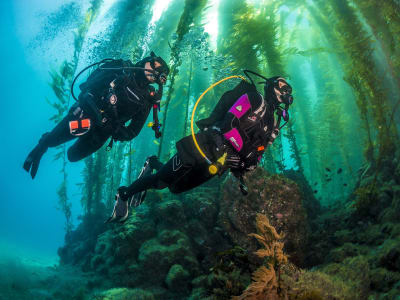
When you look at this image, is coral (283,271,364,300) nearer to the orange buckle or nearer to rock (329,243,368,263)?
rock (329,243,368,263)

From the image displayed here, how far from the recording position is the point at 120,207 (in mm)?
4348

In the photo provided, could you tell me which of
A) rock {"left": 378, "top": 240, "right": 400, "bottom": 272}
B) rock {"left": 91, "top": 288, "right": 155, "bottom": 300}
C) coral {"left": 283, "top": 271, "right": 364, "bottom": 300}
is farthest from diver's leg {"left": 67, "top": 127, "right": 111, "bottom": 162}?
rock {"left": 378, "top": 240, "right": 400, "bottom": 272}

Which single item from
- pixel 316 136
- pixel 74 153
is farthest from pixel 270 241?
pixel 316 136

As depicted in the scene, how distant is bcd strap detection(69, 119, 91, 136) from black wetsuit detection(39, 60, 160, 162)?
0.11 m

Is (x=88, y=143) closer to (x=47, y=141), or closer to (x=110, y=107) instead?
(x=47, y=141)

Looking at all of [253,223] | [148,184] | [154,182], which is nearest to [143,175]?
[148,184]

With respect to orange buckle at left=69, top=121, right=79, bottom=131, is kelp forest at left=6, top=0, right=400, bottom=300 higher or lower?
lower

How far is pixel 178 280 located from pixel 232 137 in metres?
3.91

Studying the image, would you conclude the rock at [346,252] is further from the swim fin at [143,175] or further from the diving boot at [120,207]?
the diving boot at [120,207]

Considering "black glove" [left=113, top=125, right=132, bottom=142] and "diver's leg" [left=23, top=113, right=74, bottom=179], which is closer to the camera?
"black glove" [left=113, top=125, right=132, bottom=142]

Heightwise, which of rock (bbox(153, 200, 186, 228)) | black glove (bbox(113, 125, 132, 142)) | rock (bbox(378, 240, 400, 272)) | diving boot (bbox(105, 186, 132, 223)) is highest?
black glove (bbox(113, 125, 132, 142))

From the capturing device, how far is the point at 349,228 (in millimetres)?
6039

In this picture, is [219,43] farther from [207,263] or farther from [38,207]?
[38,207]

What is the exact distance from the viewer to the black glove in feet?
15.7
